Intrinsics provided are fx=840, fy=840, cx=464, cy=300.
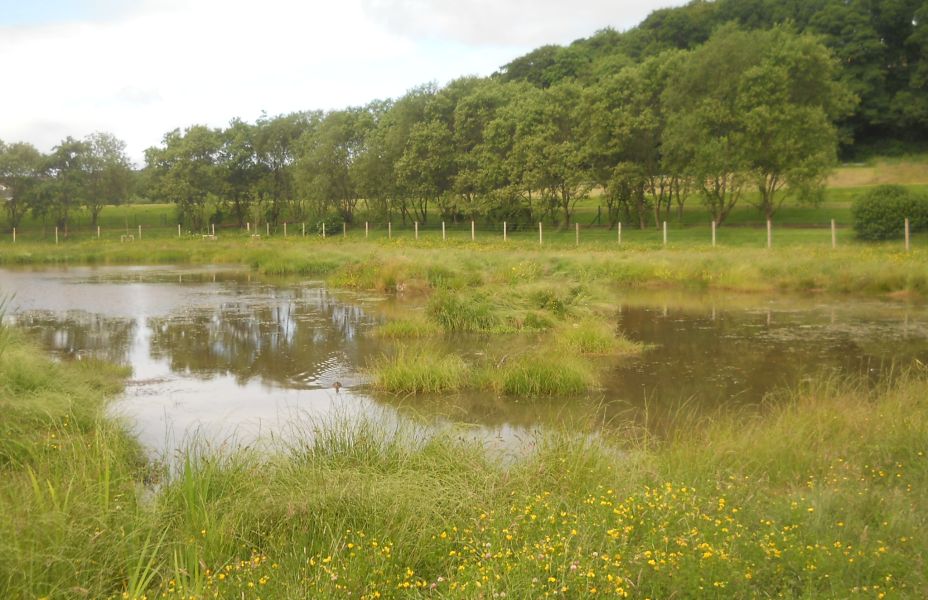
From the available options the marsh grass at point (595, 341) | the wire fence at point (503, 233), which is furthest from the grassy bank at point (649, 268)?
the marsh grass at point (595, 341)

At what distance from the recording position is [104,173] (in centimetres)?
5269

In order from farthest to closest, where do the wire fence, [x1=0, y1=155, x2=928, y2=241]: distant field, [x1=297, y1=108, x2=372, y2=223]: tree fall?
[x1=297, y1=108, x2=372, y2=223]: tree
[x1=0, y1=155, x2=928, y2=241]: distant field
the wire fence

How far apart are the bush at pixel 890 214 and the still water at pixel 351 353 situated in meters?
10.6

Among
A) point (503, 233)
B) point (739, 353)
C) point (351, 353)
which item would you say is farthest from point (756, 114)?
point (351, 353)

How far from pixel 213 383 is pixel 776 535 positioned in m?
8.69

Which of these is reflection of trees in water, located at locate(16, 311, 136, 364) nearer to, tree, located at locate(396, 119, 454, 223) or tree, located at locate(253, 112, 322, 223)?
tree, located at locate(396, 119, 454, 223)

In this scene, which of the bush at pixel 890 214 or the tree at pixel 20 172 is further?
the tree at pixel 20 172

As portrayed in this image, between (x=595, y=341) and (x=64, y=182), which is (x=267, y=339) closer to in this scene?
(x=595, y=341)

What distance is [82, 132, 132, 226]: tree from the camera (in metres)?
→ 52.2

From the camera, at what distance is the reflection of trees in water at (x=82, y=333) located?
1392cm

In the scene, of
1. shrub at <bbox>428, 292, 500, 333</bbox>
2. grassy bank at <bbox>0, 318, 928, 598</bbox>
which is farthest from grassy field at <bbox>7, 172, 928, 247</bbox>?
grassy bank at <bbox>0, 318, 928, 598</bbox>

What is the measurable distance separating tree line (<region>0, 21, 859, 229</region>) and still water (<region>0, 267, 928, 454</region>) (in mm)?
14574

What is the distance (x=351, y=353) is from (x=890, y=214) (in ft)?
71.9

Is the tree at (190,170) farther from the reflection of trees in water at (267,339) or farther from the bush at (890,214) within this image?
the bush at (890,214)
